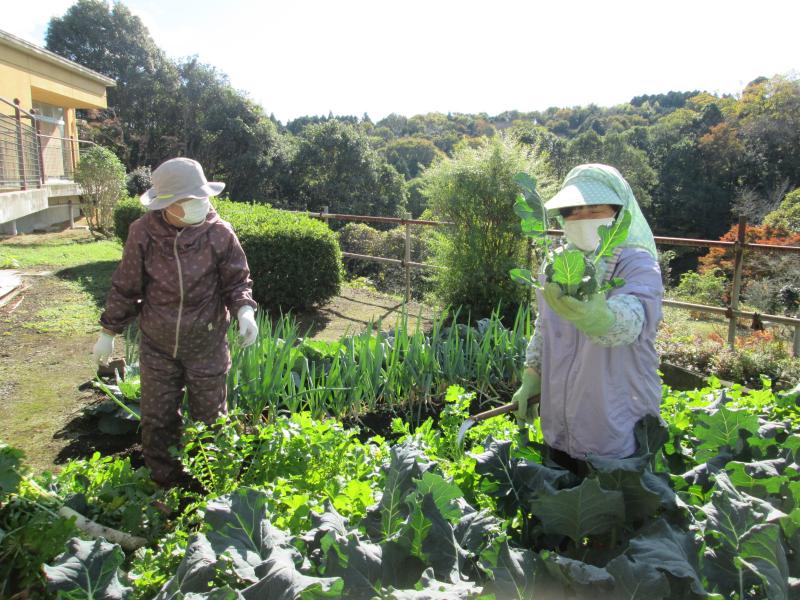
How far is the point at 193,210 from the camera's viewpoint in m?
2.44

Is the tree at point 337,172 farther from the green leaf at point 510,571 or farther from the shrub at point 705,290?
the green leaf at point 510,571

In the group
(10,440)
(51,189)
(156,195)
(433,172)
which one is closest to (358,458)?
(156,195)

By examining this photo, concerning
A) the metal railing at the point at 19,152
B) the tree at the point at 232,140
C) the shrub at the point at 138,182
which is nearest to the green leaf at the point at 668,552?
the metal railing at the point at 19,152

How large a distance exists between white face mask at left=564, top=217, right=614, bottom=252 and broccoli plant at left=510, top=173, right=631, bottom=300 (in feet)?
1.09

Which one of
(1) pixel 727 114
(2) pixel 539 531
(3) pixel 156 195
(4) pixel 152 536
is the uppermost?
(1) pixel 727 114

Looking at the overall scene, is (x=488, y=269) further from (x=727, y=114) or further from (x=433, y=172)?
(x=727, y=114)

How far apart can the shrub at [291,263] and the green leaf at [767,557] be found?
5945mm

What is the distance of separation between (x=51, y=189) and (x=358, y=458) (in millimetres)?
13911

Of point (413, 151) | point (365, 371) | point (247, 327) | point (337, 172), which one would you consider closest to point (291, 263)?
point (365, 371)

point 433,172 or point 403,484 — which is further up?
point 433,172

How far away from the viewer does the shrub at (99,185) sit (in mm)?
13156

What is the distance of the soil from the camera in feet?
9.80

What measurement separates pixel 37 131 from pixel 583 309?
1322 cm

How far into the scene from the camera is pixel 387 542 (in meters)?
0.95
